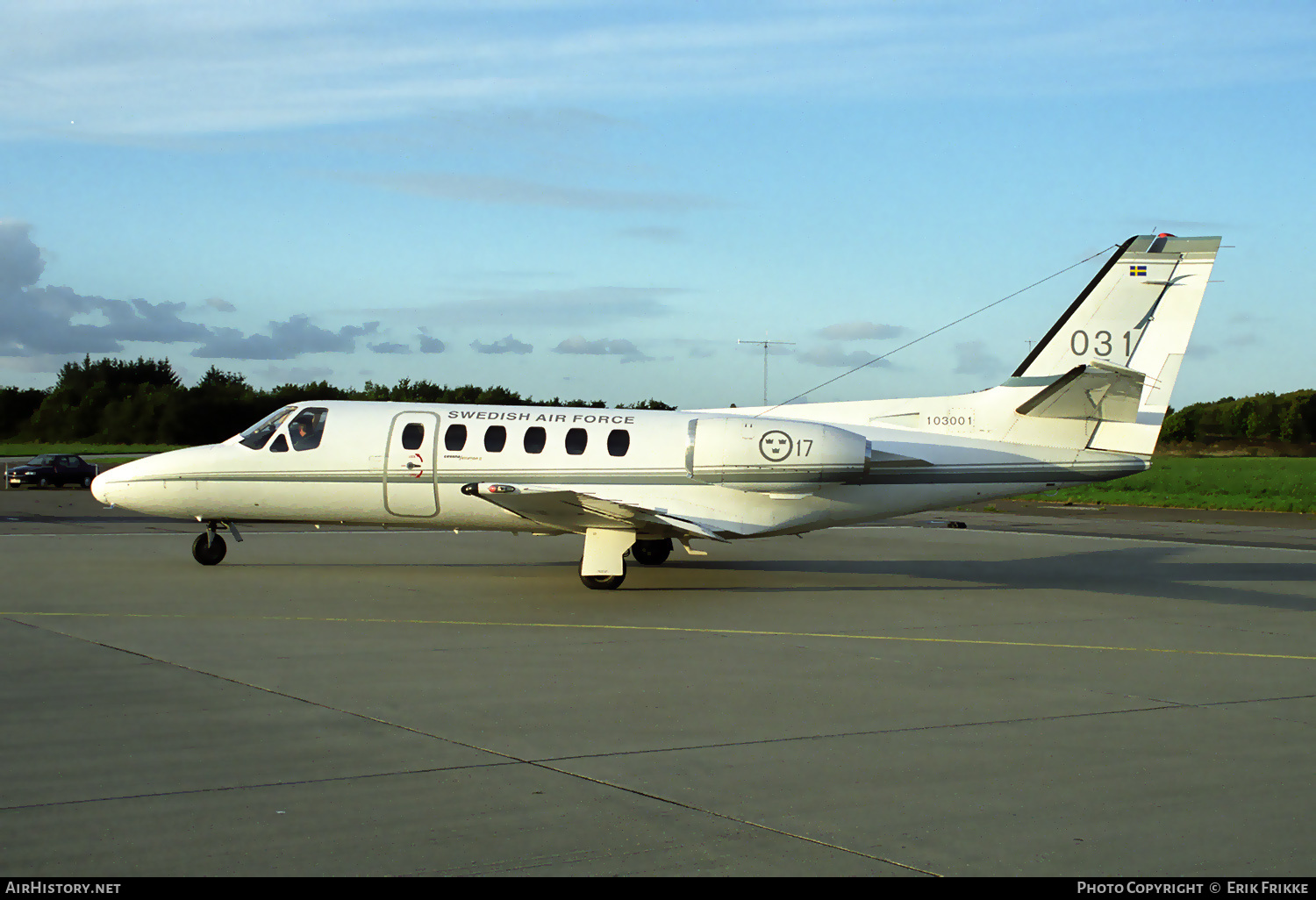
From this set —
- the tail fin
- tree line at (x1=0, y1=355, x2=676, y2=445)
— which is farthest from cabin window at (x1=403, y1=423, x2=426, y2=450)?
tree line at (x1=0, y1=355, x2=676, y2=445)

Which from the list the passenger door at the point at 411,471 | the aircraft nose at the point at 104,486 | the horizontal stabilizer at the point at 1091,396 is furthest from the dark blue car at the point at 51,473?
the horizontal stabilizer at the point at 1091,396

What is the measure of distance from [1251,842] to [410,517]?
1375 centimetres

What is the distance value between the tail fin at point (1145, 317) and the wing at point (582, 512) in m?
5.97

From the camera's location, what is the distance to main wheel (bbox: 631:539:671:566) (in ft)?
66.2

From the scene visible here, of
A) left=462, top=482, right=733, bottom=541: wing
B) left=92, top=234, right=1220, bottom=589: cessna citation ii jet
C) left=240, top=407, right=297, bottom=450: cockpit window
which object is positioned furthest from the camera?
left=240, top=407, right=297, bottom=450: cockpit window

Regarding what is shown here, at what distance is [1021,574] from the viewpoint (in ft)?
65.2

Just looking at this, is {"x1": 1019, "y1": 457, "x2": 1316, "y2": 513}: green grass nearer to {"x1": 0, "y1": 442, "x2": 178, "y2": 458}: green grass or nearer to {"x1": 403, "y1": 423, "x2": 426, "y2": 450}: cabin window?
{"x1": 403, "y1": 423, "x2": 426, "y2": 450}: cabin window

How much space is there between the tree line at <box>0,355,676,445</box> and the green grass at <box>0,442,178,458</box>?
1044mm

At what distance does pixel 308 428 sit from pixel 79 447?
82678 millimetres

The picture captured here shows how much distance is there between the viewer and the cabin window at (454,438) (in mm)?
17406

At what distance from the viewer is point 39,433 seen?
98.4m

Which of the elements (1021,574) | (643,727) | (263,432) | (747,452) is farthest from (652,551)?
(643,727)

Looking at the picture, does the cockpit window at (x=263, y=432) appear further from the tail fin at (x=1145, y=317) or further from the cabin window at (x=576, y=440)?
the tail fin at (x=1145, y=317)
